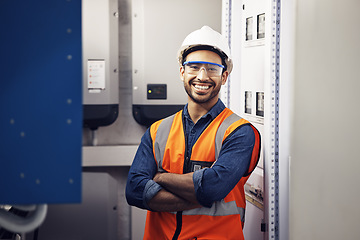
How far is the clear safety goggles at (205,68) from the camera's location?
2314 mm

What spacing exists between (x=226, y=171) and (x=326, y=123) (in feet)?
2.05

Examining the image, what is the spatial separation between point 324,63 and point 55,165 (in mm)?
1616

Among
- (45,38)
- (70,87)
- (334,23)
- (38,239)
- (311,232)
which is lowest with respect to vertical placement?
(38,239)

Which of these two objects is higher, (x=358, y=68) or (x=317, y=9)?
(x=317, y=9)

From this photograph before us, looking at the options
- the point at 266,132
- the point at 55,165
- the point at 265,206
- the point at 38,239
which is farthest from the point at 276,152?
the point at 38,239

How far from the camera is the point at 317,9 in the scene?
2279 millimetres

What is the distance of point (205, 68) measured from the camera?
91.0 inches

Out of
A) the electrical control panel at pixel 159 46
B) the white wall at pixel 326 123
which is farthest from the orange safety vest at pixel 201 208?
the electrical control panel at pixel 159 46

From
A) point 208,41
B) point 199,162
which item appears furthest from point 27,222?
point 208,41

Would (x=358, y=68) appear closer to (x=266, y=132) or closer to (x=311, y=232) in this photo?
(x=266, y=132)

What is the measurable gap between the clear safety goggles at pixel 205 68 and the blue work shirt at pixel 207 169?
0.17 metres

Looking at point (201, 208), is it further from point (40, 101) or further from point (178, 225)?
point (40, 101)

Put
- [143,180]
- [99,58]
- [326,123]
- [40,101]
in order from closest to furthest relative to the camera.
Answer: [40,101], [143,180], [326,123], [99,58]

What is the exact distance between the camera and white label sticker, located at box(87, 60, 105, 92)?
323 cm
